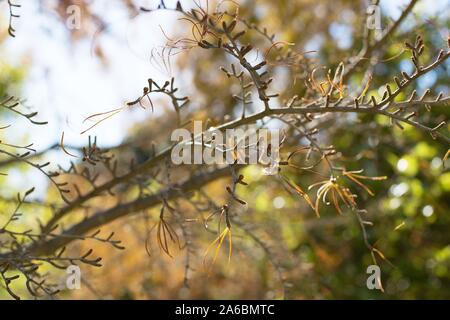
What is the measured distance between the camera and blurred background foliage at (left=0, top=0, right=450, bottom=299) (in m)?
3.54

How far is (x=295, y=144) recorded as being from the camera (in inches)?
122

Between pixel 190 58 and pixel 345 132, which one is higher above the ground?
pixel 190 58

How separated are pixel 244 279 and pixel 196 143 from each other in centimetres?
253

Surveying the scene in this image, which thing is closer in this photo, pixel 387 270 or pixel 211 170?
pixel 211 170

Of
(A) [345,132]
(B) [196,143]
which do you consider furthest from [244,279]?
(B) [196,143]

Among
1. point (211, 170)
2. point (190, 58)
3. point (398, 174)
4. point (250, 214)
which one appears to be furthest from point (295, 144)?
point (190, 58)

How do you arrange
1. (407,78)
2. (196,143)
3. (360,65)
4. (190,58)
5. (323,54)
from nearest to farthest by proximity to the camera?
(407,78) → (196,143) → (360,65) → (323,54) → (190,58)

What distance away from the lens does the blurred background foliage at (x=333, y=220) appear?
354cm

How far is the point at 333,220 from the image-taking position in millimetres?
4113

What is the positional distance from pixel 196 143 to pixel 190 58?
3.01 metres
